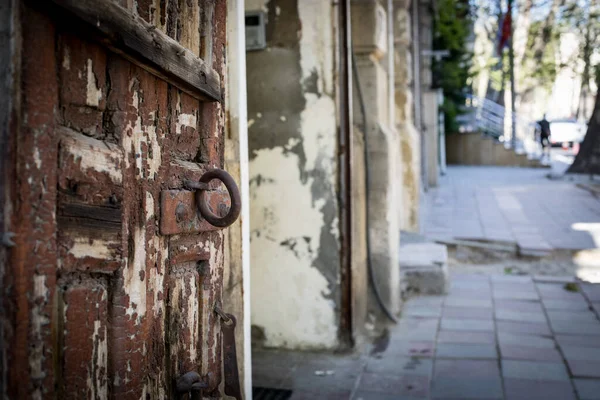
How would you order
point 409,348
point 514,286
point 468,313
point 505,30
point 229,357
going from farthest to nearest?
point 505,30 → point 514,286 → point 468,313 → point 409,348 → point 229,357

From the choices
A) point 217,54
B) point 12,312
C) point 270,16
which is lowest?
point 12,312

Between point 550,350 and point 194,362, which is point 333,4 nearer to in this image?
point 550,350

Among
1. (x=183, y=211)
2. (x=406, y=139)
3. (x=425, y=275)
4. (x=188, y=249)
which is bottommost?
(x=425, y=275)

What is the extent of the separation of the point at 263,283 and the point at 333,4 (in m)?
1.93

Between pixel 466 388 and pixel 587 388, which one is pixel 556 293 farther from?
pixel 466 388

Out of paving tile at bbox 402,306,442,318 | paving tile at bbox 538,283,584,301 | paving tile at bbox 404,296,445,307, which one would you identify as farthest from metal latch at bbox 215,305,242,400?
paving tile at bbox 538,283,584,301

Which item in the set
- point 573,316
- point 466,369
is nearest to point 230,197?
point 466,369

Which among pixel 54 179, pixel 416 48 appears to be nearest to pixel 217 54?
pixel 54 179

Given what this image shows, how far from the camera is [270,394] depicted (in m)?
3.56

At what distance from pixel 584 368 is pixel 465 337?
2.90 ft

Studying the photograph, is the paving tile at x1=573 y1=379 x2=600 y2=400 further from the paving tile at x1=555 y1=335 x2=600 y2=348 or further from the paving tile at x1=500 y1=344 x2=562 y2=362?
the paving tile at x1=555 y1=335 x2=600 y2=348

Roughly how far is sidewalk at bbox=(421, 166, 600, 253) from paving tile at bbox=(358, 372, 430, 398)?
4.14m

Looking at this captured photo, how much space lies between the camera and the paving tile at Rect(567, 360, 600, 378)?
3675 mm

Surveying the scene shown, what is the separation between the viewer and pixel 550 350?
416cm
